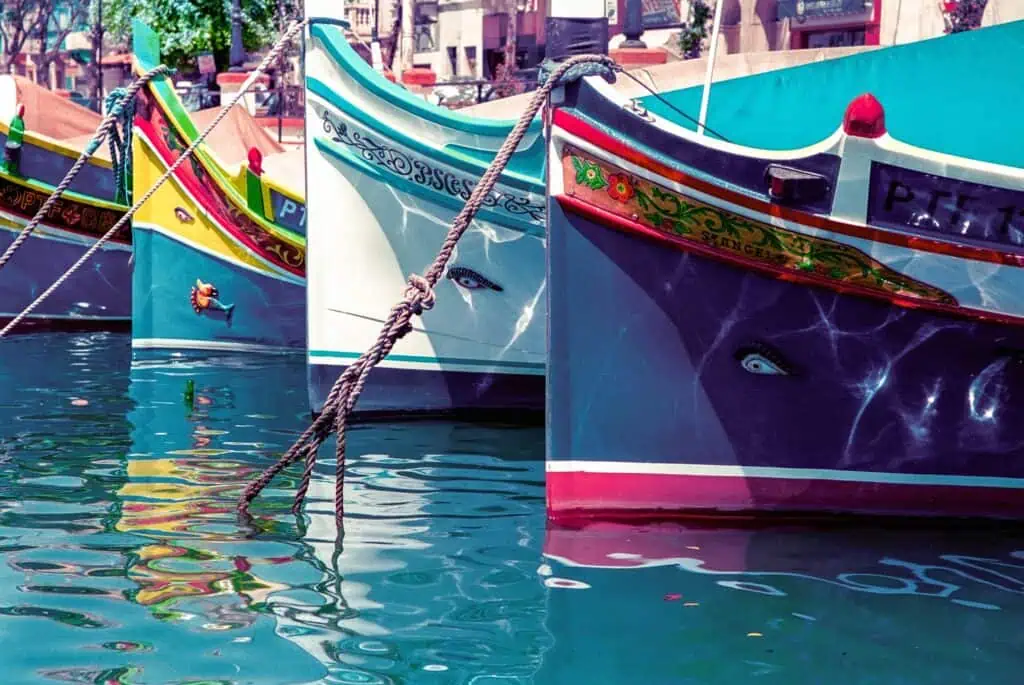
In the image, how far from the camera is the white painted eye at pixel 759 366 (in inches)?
237

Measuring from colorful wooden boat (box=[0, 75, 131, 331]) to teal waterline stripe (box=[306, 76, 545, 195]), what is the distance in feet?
19.0

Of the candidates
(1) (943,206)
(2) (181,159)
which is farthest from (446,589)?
(2) (181,159)

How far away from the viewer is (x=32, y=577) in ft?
17.9

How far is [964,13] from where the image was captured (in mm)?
14156

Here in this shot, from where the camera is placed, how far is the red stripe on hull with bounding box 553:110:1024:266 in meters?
5.71

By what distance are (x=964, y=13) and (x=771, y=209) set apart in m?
9.29

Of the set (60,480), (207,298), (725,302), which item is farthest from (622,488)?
(207,298)

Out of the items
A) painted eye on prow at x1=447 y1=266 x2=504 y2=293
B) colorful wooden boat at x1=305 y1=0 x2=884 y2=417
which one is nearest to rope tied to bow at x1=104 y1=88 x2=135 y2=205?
colorful wooden boat at x1=305 y1=0 x2=884 y2=417

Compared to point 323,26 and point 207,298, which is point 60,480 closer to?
point 323,26

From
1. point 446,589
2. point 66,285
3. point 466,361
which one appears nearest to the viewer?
point 446,589

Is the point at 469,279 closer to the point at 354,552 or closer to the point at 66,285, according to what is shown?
the point at 354,552

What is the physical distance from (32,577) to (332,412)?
1.34 metres

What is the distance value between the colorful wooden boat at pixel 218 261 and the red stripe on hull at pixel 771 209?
6.60 meters

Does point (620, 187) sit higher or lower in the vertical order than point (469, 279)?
higher
